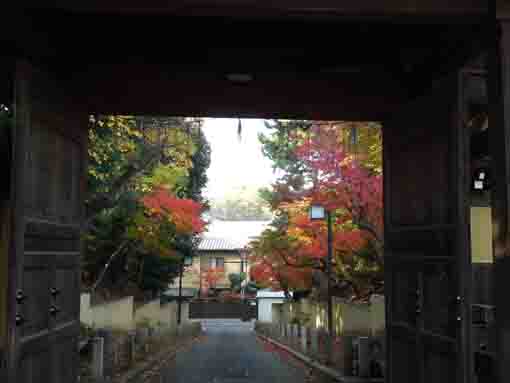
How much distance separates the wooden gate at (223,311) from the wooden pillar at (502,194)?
3837 cm

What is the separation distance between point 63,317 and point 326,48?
11.7ft

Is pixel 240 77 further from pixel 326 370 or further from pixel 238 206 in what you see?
pixel 238 206

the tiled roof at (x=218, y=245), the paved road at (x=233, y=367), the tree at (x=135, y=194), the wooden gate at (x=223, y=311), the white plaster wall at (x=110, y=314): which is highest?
the tree at (x=135, y=194)

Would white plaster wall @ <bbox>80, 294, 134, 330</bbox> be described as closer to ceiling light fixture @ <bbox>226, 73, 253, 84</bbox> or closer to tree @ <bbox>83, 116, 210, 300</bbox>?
tree @ <bbox>83, 116, 210, 300</bbox>

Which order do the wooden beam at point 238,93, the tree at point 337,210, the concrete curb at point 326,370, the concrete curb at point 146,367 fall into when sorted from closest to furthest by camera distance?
Result: the wooden beam at point 238,93, the concrete curb at point 326,370, the concrete curb at point 146,367, the tree at point 337,210

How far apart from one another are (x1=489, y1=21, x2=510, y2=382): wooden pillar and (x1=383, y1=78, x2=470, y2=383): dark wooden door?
33 cm

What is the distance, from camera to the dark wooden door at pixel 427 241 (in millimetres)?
4648

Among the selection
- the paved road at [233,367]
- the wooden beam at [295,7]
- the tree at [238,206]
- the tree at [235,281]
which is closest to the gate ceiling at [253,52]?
the wooden beam at [295,7]

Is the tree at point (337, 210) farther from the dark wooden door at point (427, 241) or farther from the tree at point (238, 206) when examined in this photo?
the tree at point (238, 206)

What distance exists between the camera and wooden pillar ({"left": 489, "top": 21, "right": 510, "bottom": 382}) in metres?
4.14

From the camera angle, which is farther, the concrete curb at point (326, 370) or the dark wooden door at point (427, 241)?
the concrete curb at point (326, 370)

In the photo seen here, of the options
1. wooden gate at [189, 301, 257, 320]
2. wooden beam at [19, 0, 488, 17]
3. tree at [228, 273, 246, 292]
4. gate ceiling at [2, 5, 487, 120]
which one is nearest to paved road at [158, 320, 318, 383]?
gate ceiling at [2, 5, 487, 120]

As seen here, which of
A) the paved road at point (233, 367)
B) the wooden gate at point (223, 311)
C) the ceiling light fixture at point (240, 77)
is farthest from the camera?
the wooden gate at point (223, 311)

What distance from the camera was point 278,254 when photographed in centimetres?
2139
